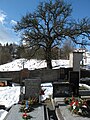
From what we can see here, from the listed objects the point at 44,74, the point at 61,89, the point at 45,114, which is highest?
the point at 44,74

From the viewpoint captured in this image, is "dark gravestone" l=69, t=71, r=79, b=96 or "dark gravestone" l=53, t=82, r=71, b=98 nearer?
"dark gravestone" l=53, t=82, r=71, b=98

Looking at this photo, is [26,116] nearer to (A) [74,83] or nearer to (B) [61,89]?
(B) [61,89]

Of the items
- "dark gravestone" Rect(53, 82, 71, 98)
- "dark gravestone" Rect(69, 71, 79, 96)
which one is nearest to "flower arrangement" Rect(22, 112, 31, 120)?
"dark gravestone" Rect(53, 82, 71, 98)

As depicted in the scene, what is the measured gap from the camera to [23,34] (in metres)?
23.2

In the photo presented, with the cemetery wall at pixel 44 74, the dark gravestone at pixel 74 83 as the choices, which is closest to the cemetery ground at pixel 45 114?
the dark gravestone at pixel 74 83

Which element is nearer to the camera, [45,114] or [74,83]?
[45,114]

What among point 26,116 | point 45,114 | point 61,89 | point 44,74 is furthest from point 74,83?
point 44,74

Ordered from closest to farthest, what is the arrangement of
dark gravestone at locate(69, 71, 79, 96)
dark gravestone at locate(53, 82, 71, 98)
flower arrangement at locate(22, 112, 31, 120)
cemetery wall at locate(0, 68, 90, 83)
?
flower arrangement at locate(22, 112, 31, 120) → dark gravestone at locate(53, 82, 71, 98) → dark gravestone at locate(69, 71, 79, 96) → cemetery wall at locate(0, 68, 90, 83)

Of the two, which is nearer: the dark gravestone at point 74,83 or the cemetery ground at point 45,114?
the cemetery ground at point 45,114

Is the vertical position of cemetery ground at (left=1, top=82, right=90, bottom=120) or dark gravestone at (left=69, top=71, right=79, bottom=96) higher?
dark gravestone at (left=69, top=71, right=79, bottom=96)

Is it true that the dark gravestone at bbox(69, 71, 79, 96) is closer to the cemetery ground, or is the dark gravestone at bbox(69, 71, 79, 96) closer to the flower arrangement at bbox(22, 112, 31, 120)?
the cemetery ground

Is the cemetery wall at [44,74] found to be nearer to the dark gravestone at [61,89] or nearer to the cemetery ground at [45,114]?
the dark gravestone at [61,89]

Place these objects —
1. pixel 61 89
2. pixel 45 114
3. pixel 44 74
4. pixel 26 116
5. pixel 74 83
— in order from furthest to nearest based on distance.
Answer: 1. pixel 44 74
2. pixel 74 83
3. pixel 61 89
4. pixel 45 114
5. pixel 26 116

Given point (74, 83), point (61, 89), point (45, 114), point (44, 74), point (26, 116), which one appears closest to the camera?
point (26, 116)
